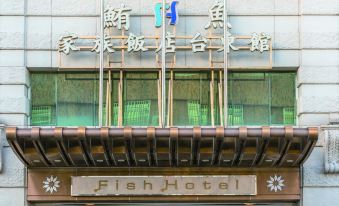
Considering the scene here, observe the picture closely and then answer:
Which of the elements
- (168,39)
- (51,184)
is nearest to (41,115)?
(51,184)

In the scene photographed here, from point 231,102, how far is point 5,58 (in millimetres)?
5261

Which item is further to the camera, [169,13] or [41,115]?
[41,115]

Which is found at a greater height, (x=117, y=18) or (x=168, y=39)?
(x=117, y=18)

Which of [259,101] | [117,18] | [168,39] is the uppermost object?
[117,18]

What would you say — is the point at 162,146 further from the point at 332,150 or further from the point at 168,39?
the point at 332,150

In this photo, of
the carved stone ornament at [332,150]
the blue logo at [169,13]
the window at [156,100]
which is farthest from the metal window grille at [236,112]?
the blue logo at [169,13]

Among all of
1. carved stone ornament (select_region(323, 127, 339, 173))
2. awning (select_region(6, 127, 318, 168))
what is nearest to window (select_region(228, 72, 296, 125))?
carved stone ornament (select_region(323, 127, 339, 173))

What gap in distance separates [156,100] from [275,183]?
10.9 feet

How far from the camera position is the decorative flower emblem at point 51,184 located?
766 inches

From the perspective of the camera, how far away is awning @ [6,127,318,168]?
59.1ft

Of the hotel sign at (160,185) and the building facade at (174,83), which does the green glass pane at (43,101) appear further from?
the hotel sign at (160,185)

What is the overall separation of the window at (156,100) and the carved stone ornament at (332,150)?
116 centimetres

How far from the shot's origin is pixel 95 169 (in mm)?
19500

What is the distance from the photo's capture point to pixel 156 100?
2028 cm
